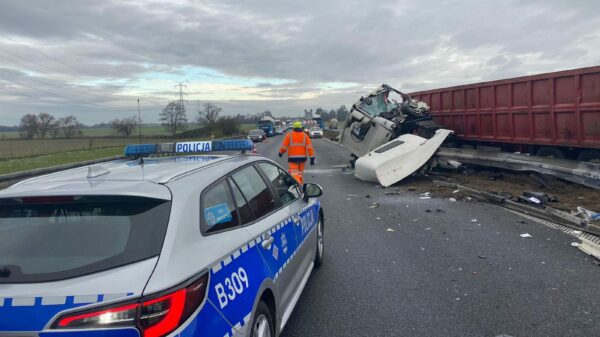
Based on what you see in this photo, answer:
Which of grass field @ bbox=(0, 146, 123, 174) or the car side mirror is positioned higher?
the car side mirror

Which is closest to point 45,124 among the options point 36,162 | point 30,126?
point 30,126

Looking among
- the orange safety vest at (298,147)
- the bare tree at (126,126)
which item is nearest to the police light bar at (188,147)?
the orange safety vest at (298,147)

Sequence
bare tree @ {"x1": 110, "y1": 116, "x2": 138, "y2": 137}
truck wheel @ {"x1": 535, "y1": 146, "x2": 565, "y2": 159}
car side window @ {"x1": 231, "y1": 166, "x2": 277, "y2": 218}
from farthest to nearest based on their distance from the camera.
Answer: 1. bare tree @ {"x1": 110, "y1": 116, "x2": 138, "y2": 137}
2. truck wheel @ {"x1": 535, "y1": 146, "x2": 565, "y2": 159}
3. car side window @ {"x1": 231, "y1": 166, "x2": 277, "y2": 218}

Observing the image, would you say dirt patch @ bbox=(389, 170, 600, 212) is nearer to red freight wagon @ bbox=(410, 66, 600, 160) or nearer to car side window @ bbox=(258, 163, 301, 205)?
red freight wagon @ bbox=(410, 66, 600, 160)

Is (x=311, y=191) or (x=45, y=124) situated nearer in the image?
(x=311, y=191)

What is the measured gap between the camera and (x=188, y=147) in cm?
460

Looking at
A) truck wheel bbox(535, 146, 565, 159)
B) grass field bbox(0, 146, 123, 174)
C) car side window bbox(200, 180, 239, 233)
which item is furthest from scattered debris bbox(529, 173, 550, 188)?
grass field bbox(0, 146, 123, 174)

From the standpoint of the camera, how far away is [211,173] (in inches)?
122

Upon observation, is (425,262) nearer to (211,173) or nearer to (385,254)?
(385,254)

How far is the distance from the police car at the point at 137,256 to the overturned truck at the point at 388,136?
9868 millimetres

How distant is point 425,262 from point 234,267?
3592 millimetres

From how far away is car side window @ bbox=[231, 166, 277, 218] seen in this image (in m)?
3.36

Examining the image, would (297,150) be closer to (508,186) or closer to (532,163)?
(508,186)

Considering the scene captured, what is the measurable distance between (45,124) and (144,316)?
2547 inches
